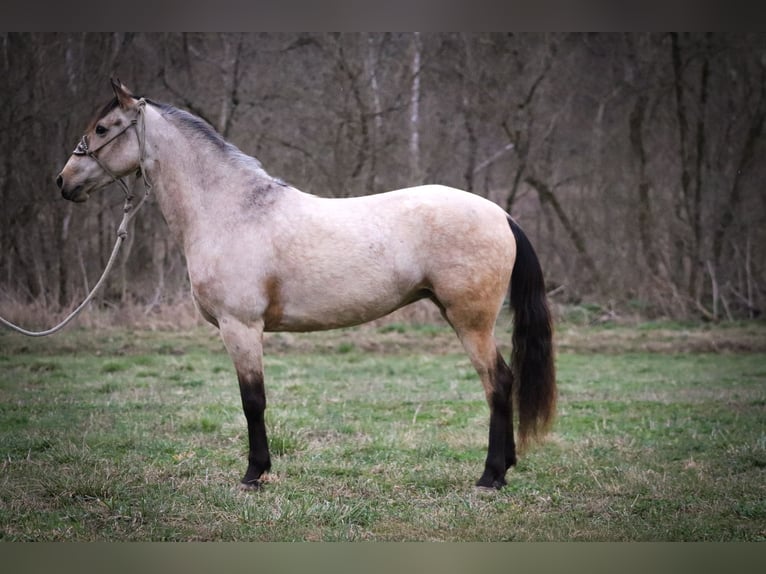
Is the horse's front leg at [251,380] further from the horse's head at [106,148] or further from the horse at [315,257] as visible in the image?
the horse's head at [106,148]

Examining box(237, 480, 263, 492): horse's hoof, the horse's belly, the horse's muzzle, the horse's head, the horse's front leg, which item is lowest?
box(237, 480, 263, 492): horse's hoof

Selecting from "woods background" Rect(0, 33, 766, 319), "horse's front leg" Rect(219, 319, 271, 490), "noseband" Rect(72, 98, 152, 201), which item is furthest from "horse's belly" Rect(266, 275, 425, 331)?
"woods background" Rect(0, 33, 766, 319)

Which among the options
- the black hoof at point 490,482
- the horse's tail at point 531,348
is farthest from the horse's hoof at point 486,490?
the horse's tail at point 531,348

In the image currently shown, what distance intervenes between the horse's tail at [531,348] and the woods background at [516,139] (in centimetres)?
614

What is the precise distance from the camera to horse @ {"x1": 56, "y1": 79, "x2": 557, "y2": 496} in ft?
13.2

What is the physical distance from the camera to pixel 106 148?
417 cm

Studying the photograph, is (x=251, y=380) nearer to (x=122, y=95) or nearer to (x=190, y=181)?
(x=190, y=181)

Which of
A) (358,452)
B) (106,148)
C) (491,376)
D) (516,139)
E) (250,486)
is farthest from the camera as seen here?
(516,139)

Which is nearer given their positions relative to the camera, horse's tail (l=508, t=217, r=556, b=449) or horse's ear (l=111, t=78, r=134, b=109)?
horse's ear (l=111, t=78, r=134, b=109)

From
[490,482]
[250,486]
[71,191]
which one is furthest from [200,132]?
[490,482]

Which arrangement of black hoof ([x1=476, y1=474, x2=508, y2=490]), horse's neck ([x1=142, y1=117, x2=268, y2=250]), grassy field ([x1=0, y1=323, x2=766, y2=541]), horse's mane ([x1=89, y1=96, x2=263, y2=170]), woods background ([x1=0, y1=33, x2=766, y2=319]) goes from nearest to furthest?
grassy field ([x1=0, y1=323, x2=766, y2=541]) < black hoof ([x1=476, y1=474, x2=508, y2=490]) < horse's neck ([x1=142, y1=117, x2=268, y2=250]) < horse's mane ([x1=89, y1=96, x2=263, y2=170]) < woods background ([x1=0, y1=33, x2=766, y2=319])

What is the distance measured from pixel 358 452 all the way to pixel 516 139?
8.07m

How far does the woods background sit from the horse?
497 centimetres

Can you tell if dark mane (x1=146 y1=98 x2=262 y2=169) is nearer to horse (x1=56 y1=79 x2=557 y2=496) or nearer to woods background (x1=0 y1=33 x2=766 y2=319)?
horse (x1=56 y1=79 x2=557 y2=496)
